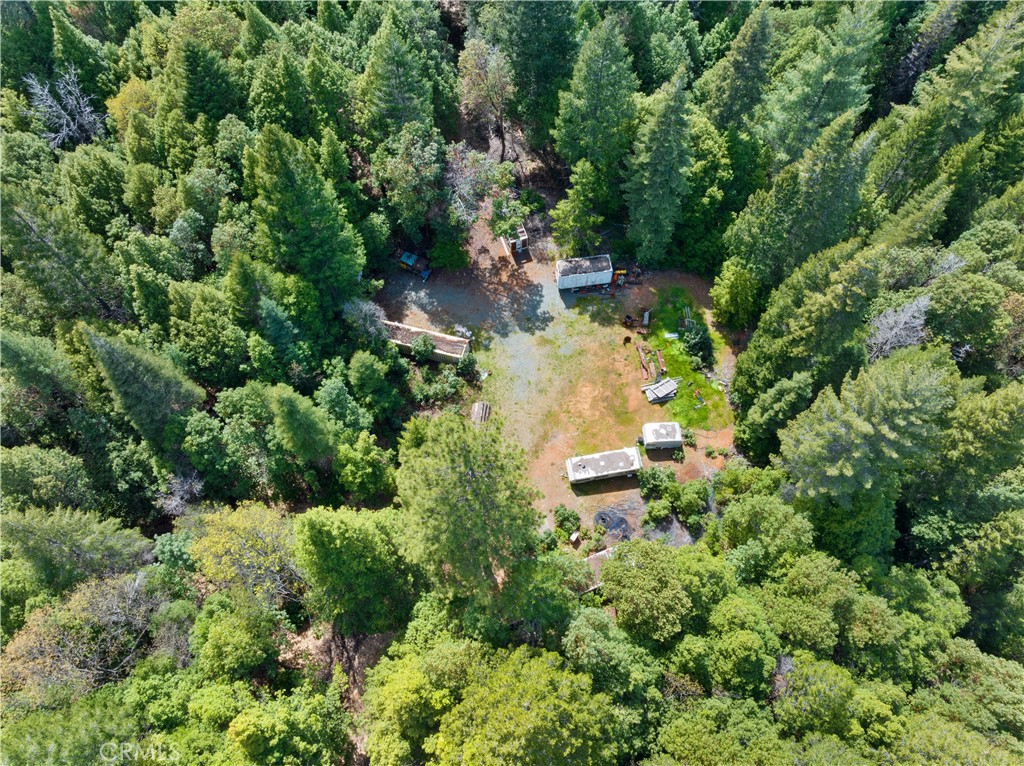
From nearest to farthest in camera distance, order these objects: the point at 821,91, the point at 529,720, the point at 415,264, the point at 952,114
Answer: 1. the point at 529,720
2. the point at 821,91
3. the point at 952,114
4. the point at 415,264

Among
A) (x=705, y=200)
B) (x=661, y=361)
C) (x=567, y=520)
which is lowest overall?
(x=567, y=520)

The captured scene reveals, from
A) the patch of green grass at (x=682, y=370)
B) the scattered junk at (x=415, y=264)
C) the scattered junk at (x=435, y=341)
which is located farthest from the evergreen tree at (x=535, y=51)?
the scattered junk at (x=435, y=341)

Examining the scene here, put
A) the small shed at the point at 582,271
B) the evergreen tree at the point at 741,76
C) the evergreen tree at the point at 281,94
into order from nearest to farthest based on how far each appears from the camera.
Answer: the evergreen tree at the point at 741,76
the evergreen tree at the point at 281,94
the small shed at the point at 582,271

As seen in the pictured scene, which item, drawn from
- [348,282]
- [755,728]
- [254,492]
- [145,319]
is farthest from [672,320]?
[145,319]

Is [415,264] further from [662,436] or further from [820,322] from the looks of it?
[820,322]

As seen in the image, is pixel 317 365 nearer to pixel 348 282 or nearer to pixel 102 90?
pixel 348 282

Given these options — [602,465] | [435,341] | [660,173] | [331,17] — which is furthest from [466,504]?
[331,17]
